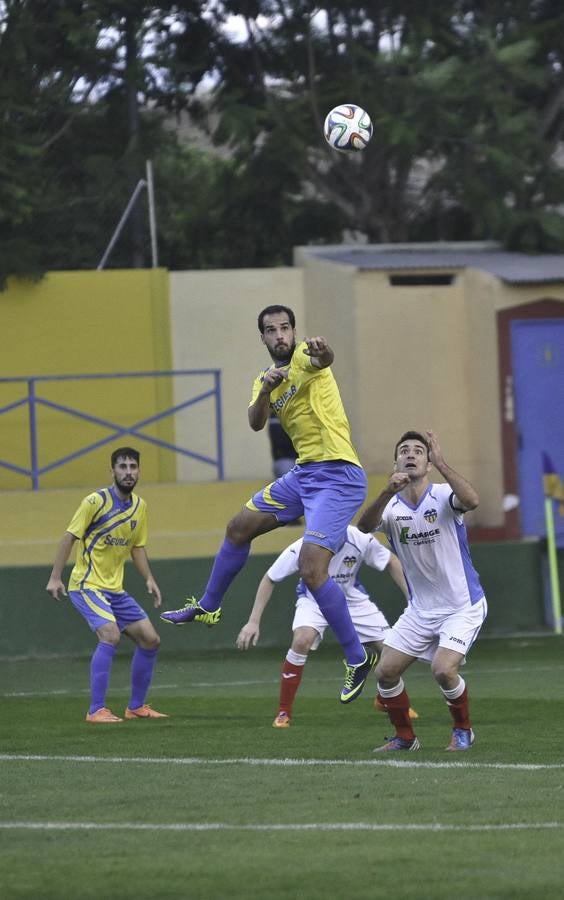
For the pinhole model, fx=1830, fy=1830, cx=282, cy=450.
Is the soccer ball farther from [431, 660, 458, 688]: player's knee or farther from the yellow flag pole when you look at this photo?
the yellow flag pole

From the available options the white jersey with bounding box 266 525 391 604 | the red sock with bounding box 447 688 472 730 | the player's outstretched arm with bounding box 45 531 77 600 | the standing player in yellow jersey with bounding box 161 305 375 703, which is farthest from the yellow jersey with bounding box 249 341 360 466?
the white jersey with bounding box 266 525 391 604

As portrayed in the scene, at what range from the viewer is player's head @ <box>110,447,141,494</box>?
12820 millimetres

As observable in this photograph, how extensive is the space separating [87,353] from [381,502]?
13.5m

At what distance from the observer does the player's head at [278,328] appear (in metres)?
10.5

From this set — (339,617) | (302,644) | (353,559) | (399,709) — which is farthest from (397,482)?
(353,559)

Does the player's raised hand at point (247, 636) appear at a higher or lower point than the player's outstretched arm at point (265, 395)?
lower

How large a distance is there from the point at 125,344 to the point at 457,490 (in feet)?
45.1

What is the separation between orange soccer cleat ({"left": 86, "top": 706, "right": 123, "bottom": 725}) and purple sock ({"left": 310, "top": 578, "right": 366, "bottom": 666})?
7.12 ft

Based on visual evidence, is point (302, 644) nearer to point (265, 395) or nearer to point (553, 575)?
point (265, 395)

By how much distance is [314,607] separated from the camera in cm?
1296

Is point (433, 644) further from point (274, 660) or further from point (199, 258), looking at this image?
point (199, 258)

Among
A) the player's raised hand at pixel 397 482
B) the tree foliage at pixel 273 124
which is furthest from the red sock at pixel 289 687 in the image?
the tree foliage at pixel 273 124

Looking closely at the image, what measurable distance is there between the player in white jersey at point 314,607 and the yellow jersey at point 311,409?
1765 mm

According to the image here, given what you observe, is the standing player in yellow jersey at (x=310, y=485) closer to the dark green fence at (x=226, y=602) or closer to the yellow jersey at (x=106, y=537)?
the yellow jersey at (x=106, y=537)
